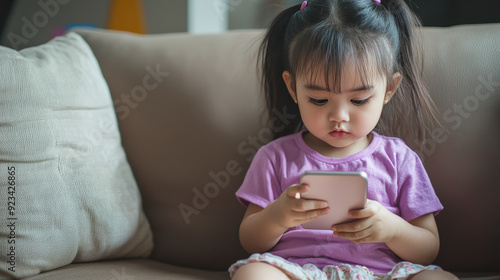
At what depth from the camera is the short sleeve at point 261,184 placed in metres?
1.08

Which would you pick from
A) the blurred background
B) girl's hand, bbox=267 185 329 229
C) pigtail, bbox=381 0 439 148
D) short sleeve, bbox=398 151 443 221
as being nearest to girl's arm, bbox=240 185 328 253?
girl's hand, bbox=267 185 329 229

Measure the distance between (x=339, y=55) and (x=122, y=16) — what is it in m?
1.59

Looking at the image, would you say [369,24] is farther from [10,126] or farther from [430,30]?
[10,126]

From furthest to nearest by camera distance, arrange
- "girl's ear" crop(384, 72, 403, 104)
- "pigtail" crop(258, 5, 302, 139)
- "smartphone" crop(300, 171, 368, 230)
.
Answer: "pigtail" crop(258, 5, 302, 139), "girl's ear" crop(384, 72, 403, 104), "smartphone" crop(300, 171, 368, 230)

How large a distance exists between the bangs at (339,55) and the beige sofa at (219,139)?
0.78ft

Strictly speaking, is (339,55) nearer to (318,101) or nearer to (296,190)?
(318,101)

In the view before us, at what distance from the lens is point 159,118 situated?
130 cm

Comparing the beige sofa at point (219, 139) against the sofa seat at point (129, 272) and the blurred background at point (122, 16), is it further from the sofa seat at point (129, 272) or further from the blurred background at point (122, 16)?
the blurred background at point (122, 16)

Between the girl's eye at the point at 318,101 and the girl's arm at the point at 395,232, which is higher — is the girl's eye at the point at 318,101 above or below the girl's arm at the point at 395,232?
above

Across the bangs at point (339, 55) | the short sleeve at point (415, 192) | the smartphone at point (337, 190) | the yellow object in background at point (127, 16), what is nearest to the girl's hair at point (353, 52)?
the bangs at point (339, 55)

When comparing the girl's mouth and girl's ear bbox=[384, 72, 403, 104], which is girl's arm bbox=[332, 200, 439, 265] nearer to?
the girl's mouth

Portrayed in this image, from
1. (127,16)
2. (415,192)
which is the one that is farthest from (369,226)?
(127,16)

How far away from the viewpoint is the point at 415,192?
41.6 inches

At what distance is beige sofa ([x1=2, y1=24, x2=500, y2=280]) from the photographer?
1.14m
